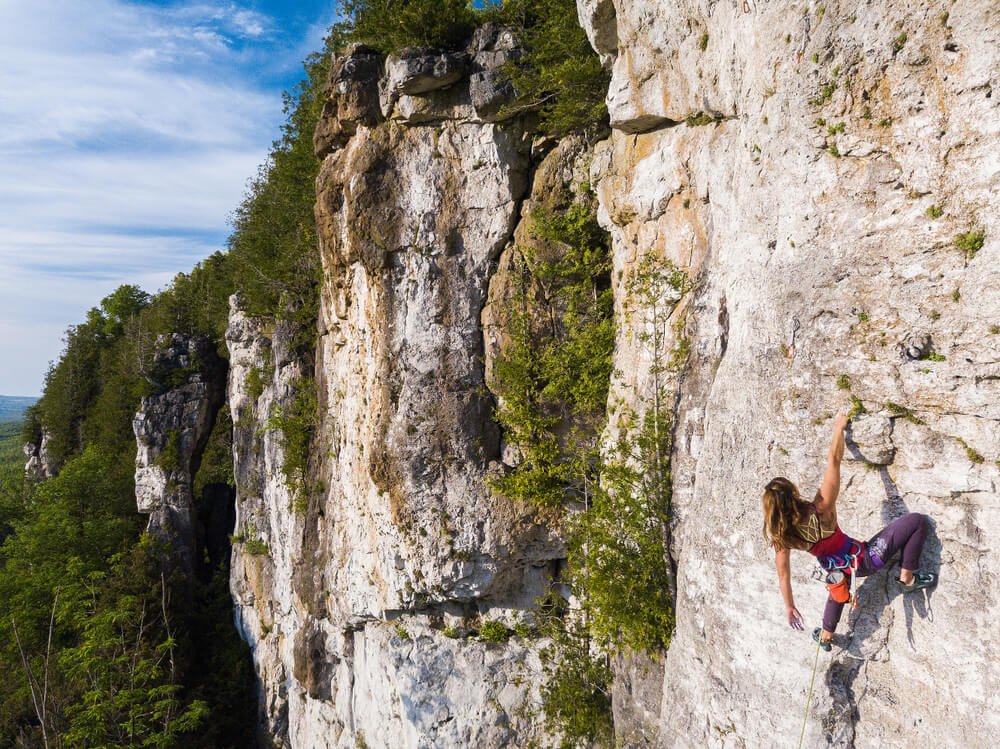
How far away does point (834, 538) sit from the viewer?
14.9ft

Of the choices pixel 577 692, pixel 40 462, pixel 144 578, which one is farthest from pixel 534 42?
pixel 40 462

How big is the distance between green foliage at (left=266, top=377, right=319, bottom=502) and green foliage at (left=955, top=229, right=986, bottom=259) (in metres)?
13.7

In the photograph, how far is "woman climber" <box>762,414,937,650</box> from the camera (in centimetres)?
438

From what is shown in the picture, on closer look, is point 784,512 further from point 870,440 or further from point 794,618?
point 794,618

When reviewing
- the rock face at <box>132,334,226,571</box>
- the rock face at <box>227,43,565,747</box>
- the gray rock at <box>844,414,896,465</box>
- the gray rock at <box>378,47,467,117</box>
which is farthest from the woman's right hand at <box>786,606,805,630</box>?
the rock face at <box>132,334,226,571</box>

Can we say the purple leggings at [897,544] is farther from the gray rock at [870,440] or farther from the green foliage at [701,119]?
the green foliage at [701,119]

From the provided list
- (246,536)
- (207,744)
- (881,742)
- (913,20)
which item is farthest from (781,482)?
(207,744)

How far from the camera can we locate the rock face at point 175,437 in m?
21.8

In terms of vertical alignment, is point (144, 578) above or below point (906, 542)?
below

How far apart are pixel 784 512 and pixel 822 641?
133cm

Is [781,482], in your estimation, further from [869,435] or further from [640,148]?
[640,148]

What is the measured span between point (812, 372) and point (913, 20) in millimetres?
3009

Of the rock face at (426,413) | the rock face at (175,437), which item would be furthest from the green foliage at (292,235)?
the rock face at (175,437)

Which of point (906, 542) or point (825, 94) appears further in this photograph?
point (825, 94)
